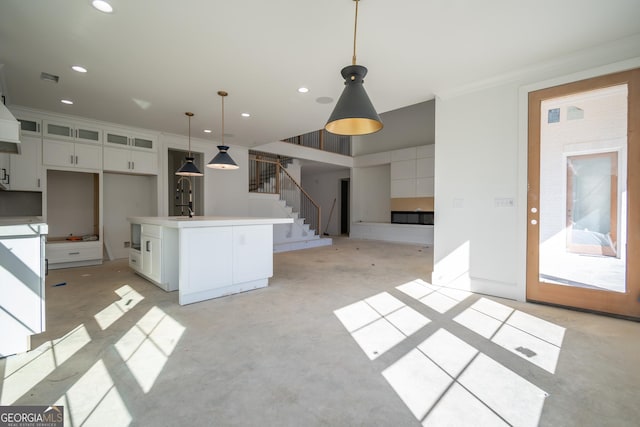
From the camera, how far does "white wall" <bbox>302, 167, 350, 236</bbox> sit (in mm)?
11438

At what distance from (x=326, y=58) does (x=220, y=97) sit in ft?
6.33

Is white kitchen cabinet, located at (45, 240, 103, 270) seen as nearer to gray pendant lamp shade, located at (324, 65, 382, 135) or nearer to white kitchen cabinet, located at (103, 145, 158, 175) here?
white kitchen cabinet, located at (103, 145, 158, 175)

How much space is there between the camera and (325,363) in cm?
197

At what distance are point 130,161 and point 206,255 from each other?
3777 millimetres

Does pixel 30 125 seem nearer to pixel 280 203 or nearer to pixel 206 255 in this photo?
pixel 206 255

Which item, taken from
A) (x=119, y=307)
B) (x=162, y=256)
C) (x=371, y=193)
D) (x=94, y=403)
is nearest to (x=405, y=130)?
(x=371, y=193)

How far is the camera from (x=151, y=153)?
593 centimetres

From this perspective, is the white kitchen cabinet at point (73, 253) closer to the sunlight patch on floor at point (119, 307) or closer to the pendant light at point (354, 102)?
the sunlight patch on floor at point (119, 307)

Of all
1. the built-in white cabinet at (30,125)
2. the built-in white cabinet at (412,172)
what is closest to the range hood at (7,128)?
the built-in white cabinet at (30,125)

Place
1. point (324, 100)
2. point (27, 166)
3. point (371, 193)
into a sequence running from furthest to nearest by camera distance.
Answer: point (371, 193) < point (27, 166) < point (324, 100)

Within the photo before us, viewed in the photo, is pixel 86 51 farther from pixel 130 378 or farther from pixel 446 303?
pixel 446 303

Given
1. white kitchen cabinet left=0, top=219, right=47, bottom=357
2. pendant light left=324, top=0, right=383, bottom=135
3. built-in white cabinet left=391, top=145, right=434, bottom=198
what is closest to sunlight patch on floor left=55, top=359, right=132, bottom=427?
white kitchen cabinet left=0, top=219, right=47, bottom=357

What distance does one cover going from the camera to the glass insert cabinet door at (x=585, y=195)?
2.77m

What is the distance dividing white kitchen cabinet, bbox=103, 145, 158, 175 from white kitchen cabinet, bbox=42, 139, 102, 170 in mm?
138
